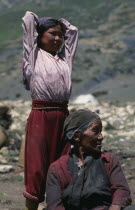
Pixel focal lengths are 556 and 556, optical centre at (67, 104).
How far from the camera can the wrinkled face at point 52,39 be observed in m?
3.74

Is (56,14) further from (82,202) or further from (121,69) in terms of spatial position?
(82,202)

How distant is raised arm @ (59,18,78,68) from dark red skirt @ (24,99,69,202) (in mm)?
408

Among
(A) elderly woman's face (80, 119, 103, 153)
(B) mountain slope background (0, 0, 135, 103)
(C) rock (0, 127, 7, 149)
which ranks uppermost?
(A) elderly woman's face (80, 119, 103, 153)

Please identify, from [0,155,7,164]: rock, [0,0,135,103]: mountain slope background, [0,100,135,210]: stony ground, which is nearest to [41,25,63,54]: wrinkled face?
[0,100,135,210]: stony ground

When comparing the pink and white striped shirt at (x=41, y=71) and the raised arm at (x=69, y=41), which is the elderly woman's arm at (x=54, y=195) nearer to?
the pink and white striped shirt at (x=41, y=71)

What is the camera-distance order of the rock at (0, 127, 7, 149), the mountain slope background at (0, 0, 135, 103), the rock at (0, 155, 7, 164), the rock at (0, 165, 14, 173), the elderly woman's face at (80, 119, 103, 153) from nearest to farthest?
1. the elderly woman's face at (80, 119, 103, 153)
2. the rock at (0, 165, 14, 173)
3. the rock at (0, 155, 7, 164)
4. the rock at (0, 127, 7, 149)
5. the mountain slope background at (0, 0, 135, 103)

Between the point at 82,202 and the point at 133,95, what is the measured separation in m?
17.3

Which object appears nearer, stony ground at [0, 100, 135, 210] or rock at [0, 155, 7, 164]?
stony ground at [0, 100, 135, 210]

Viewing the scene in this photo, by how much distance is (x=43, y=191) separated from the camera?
3734 millimetres

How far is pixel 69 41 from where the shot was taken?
4.00 m

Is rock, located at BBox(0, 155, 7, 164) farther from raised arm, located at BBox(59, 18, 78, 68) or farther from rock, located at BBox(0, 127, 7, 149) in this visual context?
raised arm, located at BBox(59, 18, 78, 68)

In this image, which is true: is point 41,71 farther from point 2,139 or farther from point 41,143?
point 2,139

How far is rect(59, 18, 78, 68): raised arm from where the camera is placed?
3.92m

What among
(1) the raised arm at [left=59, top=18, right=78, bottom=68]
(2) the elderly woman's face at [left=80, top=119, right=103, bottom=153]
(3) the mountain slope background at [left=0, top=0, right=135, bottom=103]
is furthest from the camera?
(3) the mountain slope background at [left=0, top=0, right=135, bottom=103]
